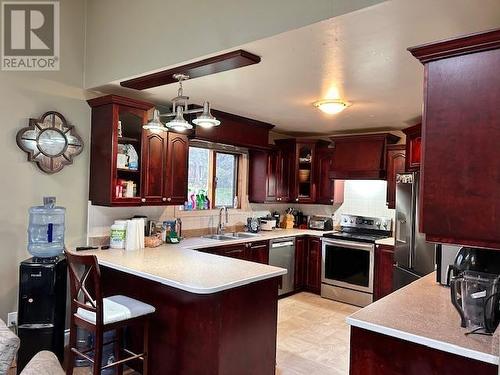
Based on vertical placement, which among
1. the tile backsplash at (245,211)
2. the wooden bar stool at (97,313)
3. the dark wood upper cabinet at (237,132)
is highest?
the dark wood upper cabinet at (237,132)

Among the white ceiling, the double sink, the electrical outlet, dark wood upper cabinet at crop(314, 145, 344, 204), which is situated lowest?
the electrical outlet

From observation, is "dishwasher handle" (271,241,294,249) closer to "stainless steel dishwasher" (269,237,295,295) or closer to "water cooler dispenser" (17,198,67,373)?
"stainless steel dishwasher" (269,237,295,295)

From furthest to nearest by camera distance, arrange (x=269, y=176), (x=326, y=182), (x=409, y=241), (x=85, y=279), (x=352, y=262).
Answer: (x=326, y=182) → (x=269, y=176) → (x=352, y=262) → (x=409, y=241) → (x=85, y=279)

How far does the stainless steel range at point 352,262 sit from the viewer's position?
4762 millimetres

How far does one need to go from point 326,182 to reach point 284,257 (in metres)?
1.39

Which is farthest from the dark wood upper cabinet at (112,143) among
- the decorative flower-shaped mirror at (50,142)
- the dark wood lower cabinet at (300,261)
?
the dark wood lower cabinet at (300,261)

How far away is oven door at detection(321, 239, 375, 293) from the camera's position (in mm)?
4746

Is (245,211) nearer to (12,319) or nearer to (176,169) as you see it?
(176,169)

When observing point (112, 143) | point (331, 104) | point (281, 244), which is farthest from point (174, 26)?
point (281, 244)

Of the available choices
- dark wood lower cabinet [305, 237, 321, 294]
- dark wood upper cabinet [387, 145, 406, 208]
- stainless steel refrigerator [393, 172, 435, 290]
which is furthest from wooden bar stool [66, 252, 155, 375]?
dark wood upper cabinet [387, 145, 406, 208]

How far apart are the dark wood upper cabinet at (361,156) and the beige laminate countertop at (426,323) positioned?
291 cm

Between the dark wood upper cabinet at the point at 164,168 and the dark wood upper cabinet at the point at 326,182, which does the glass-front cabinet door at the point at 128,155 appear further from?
the dark wood upper cabinet at the point at 326,182

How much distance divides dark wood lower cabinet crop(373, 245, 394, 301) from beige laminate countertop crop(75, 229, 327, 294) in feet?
7.56

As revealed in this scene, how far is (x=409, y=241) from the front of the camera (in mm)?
3787
